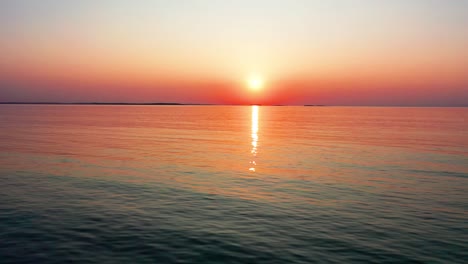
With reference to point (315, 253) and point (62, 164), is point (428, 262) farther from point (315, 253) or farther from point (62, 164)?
point (62, 164)

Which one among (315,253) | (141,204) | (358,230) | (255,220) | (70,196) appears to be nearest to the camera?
(315,253)

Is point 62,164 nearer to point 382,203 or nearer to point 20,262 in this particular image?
point 20,262

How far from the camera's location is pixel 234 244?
17.9m

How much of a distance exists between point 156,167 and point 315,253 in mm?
25462

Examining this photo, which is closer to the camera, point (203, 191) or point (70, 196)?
point (70, 196)

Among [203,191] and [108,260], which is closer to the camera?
[108,260]

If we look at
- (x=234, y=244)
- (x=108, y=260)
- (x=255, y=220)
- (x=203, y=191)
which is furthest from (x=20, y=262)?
(x=203, y=191)

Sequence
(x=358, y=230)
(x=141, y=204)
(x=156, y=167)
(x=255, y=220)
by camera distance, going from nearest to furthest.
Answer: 1. (x=358, y=230)
2. (x=255, y=220)
3. (x=141, y=204)
4. (x=156, y=167)

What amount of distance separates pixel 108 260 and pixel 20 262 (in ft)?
10.9

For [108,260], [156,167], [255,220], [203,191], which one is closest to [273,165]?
[156,167]

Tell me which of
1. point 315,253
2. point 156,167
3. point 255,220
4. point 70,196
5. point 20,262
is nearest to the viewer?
point 20,262

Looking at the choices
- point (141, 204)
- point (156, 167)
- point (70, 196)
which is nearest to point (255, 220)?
point (141, 204)

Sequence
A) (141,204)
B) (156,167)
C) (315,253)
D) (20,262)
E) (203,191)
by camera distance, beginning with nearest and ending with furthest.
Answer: (20,262), (315,253), (141,204), (203,191), (156,167)

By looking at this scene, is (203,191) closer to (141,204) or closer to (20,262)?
(141,204)
